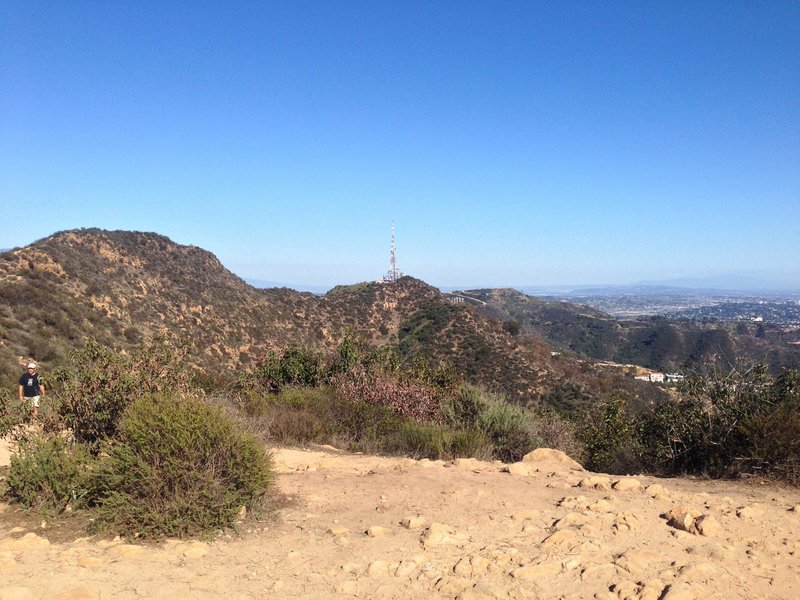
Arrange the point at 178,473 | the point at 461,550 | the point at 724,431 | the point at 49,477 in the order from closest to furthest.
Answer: the point at 461,550
the point at 178,473
the point at 49,477
the point at 724,431

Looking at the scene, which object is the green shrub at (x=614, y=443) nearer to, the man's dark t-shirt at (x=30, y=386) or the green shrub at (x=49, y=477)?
the green shrub at (x=49, y=477)

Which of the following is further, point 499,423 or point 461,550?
point 499,423

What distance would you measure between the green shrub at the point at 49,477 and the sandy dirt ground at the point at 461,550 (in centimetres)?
22

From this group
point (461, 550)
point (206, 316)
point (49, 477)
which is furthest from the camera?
point (206, 316)

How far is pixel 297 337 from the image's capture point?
38531mm

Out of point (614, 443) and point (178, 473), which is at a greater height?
point (178, 473)

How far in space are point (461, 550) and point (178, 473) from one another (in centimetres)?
243

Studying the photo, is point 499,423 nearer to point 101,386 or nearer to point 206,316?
point 101,386

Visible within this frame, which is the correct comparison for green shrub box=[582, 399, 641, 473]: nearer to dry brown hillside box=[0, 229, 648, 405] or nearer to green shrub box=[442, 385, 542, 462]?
green shrub box=[442, 385, 542, 462]

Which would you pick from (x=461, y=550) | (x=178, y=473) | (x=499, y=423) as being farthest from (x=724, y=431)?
(x=178, y=473)

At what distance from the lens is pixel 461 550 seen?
404cm

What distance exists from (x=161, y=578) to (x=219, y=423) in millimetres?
1501

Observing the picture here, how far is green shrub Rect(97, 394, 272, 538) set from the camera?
432 cm

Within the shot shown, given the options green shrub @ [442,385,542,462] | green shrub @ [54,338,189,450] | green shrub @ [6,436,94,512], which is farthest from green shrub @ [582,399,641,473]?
green shrub @ [6,436,94,512]
